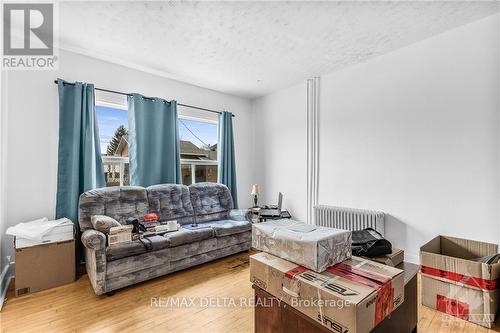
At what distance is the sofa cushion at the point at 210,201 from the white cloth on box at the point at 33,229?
1580mm

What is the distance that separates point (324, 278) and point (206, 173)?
11.5 feet

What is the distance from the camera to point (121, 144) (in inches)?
137

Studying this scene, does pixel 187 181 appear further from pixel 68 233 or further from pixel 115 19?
pixel 115 19

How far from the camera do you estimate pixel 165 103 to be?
3.69 m

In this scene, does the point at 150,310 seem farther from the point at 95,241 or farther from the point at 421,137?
the point at 421,137

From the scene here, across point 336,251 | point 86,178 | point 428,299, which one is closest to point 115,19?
point 86,178

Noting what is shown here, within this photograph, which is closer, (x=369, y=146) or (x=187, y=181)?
(x=369, y=146)

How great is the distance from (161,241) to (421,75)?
140 inches

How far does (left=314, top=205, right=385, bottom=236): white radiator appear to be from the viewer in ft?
9.98

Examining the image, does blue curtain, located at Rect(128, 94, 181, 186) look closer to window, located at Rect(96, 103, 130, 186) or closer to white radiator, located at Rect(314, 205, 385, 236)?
window, located at Rect(96, 103, 130, 186)

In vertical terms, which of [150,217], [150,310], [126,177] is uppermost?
[126,177]

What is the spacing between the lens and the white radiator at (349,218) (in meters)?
3.04

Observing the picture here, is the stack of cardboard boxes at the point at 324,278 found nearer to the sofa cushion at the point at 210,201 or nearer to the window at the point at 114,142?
the sofa cushion at the point at 210,201

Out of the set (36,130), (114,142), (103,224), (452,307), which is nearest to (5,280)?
(103,224)
